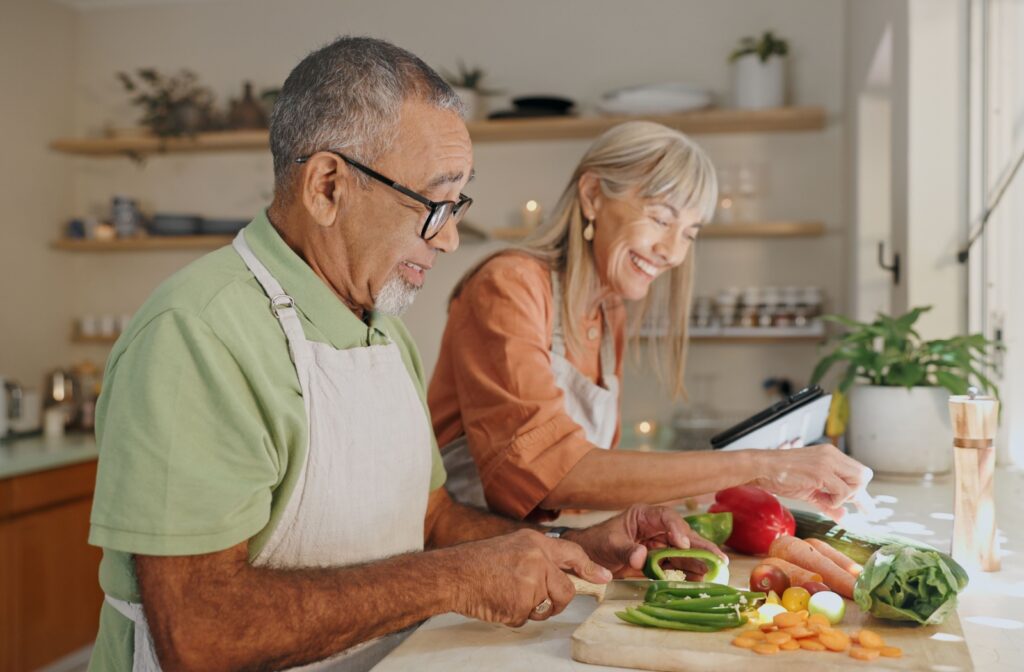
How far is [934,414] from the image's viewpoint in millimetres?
1965

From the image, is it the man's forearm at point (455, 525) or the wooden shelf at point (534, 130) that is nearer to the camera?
the man's forearm at point (455, 525)

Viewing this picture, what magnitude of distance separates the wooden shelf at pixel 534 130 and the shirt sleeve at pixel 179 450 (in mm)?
2965

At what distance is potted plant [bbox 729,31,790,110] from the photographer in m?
3.71

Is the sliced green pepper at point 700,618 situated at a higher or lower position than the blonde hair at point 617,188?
lower

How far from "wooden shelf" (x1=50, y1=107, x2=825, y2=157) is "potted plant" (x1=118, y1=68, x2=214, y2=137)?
6cm

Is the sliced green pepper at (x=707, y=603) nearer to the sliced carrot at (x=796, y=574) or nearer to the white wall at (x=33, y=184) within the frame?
the sliced carrot at (x=796, y=574)

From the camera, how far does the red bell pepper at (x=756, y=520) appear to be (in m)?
1.31

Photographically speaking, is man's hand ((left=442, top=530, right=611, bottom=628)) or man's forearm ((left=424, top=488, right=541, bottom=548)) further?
man's forearm ((left=424, top=488, right=541, bottom=548))

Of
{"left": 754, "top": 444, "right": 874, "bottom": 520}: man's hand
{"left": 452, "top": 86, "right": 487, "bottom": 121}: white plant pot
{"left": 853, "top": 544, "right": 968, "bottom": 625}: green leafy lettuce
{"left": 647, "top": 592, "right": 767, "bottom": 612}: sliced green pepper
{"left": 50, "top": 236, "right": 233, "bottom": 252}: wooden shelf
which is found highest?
{"left": 452, "top": 86, "right": 487, "bottom": 121}: white plant pot

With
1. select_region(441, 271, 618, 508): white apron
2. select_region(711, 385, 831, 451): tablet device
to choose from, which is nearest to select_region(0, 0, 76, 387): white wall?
select_region(441, 271, 618, 508): white apron

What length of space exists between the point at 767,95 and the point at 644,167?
2.17m

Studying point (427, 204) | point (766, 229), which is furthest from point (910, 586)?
point (766, 229)

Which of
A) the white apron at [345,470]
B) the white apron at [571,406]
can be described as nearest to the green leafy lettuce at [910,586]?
the white apron at [345,470]

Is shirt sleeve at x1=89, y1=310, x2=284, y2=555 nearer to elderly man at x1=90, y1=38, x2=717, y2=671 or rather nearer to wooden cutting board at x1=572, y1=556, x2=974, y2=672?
elderly man at x1=90, y1=38, x2=717, y2=671
